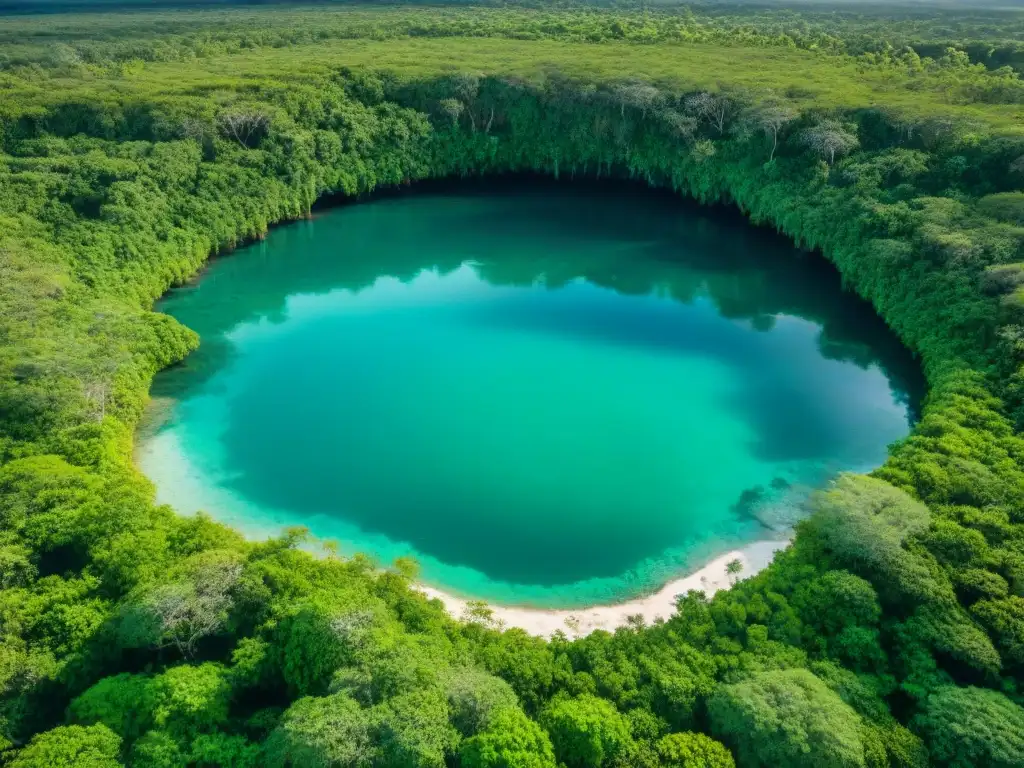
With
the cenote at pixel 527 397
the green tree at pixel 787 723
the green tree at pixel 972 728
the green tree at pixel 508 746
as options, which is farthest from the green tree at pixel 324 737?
the green tree at pixel 972 728

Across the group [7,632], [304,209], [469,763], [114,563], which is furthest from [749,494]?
[304,209]

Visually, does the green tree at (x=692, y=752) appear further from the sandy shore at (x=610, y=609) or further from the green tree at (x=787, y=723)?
the sandy shore at (x=610, y=609)

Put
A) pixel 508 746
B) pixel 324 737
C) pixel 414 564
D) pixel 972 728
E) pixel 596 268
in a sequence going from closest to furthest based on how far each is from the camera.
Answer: pixel 324 737, pixel 508 746, pixel 972 728, pixel 414 564, pixel 596 268

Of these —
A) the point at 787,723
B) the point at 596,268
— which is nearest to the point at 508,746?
the point at 787,723

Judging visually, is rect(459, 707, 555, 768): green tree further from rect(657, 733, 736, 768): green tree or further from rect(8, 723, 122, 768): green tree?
rect(8, 723, 122, 768): green tree

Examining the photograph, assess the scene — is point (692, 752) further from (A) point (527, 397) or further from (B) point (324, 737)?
(A) point (527, 397)

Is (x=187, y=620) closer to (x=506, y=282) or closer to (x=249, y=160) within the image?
(x=506, y=282)
